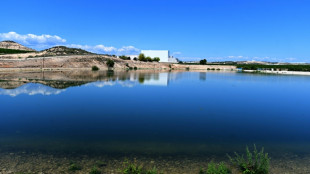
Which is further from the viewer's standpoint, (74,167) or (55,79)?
(55,79)

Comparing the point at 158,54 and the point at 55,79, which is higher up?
the point at 158,54

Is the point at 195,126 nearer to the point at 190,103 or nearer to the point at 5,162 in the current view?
the point at 190,103

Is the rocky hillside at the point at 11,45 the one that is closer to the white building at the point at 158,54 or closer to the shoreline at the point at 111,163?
the white building at the point at 158,54

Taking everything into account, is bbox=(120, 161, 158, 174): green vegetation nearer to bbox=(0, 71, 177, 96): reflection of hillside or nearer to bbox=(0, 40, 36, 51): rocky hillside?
bbox=(0, 71, 177, 96): reflection of hillside

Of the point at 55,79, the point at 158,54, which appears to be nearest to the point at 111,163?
the point at 55,79

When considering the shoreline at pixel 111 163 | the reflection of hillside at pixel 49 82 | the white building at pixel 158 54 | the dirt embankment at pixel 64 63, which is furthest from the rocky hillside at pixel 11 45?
the shoreline at pixel 111 163

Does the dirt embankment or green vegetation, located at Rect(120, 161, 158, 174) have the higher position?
the dirt embankment

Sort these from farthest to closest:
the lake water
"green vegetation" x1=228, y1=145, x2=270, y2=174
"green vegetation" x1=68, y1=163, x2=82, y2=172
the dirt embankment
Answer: the dirt embankment
the lake water
"green vegetation" x1=68, y1=163, x2=82, y2=172
"green vegetation" x1=228, y1=145, x2=270, y2=174

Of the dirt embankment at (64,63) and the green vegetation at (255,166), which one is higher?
the dirt embankment at (64,63)

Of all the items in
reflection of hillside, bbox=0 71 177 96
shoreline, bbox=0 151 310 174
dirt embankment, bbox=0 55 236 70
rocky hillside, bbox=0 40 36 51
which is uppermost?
rocky hillside, bbox=0 40 36 51

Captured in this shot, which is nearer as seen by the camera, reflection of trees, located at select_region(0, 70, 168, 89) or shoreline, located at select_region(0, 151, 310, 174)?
shoreline, located at select_region(0, 151, 310, 174)

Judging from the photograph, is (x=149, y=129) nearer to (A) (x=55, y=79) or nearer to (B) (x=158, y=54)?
(A) (x=55, y=79)

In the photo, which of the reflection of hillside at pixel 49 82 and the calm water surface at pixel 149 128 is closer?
the calm water surface at pixel 149 128

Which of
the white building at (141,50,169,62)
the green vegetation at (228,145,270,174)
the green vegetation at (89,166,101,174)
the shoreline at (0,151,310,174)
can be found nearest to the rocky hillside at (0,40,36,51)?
the white building at (141,50,169,62)
